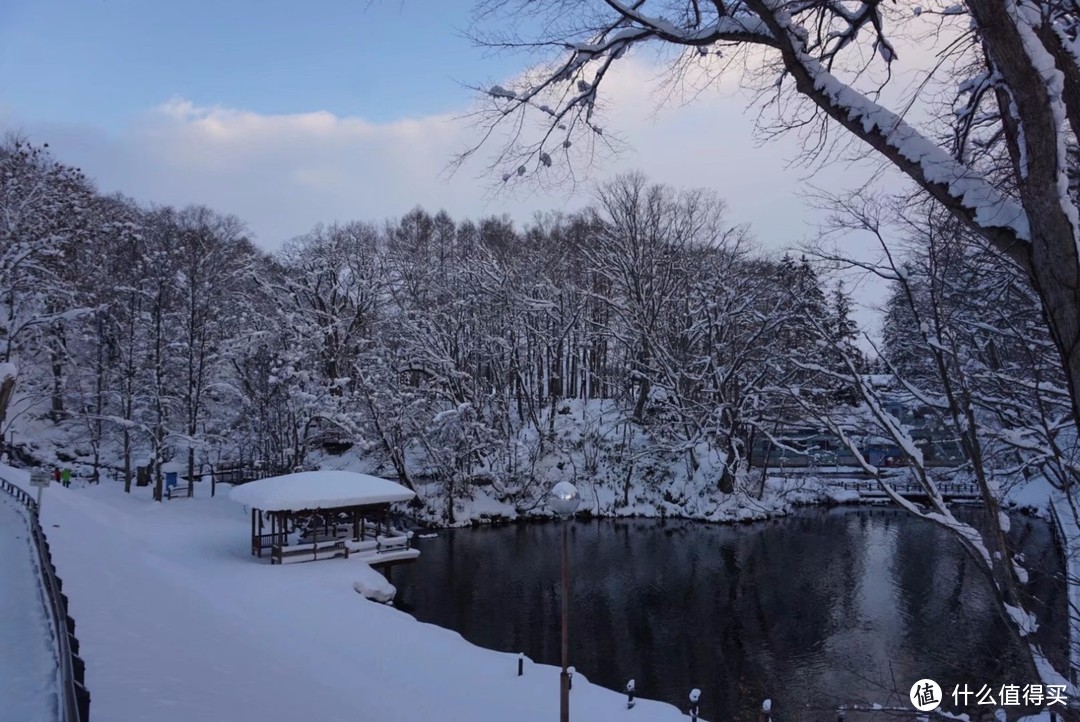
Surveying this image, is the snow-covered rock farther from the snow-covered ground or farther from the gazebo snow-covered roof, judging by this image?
the gazebo snow-covered roof

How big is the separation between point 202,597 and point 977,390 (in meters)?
16.3

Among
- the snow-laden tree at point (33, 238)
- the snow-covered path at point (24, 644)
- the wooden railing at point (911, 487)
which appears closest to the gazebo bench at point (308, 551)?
the snow-covered path at point (24, 644)

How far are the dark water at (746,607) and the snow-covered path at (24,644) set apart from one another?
9.37 meters

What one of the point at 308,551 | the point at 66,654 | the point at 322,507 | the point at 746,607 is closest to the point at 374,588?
the point at 322,507

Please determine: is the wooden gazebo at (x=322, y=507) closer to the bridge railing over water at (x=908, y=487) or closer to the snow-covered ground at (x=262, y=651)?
the snow-covered ground at (x=262, y=651)

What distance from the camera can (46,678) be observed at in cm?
825

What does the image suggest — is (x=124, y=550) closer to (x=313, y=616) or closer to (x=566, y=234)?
(x=313, y=616)

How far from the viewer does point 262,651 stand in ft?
40.5

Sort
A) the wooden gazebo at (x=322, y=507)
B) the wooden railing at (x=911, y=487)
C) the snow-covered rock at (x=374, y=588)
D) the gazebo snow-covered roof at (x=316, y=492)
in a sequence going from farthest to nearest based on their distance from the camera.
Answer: the wooden railing at (x=911, y=487) → the wooden gazebo at (x=322, y=507) → the gazebo snow-covered roof at (x=316, y=492) → the snow-covered rock at (x=374, y=588)

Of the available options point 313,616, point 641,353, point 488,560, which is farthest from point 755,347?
point 313,616

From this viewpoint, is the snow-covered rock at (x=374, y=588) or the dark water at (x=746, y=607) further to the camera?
the snow-covered rock at (x=374, y=588)

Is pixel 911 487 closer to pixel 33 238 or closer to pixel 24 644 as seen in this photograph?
pixel 24 644

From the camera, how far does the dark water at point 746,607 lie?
14.3 m

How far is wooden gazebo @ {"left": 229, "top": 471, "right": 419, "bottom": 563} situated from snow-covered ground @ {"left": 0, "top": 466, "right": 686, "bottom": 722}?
0.72m
